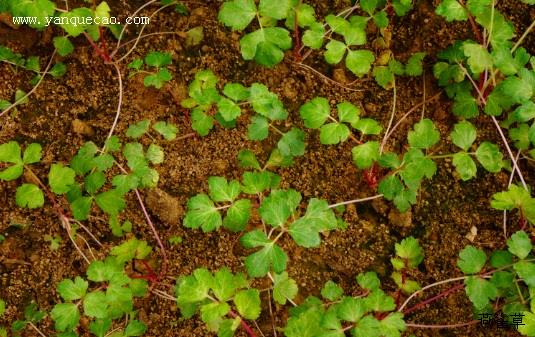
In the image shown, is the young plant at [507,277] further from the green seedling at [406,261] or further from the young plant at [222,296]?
the young plant at [222,296]

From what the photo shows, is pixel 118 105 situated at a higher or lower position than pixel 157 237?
higher

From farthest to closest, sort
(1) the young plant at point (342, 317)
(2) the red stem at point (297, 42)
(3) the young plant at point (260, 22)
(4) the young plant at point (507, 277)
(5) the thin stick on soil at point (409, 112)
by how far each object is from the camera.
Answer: (5) the thin stick on soil at point (409, 112) < (2) the red stem at point (297, 42) < (3) the young plant at point (260, 22) < (4) the young plant at point (507, 277) < (1) the young plant at point (342, 317)

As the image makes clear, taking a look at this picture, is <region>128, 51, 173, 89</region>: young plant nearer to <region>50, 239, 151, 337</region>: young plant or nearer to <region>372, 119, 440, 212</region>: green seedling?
<region>50, 239, 151, 337</region>: young plant

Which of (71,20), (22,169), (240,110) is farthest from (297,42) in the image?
(22,169)

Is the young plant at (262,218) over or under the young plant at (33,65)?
under

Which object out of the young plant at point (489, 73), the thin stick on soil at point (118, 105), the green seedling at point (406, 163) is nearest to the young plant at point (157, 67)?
the thin stick on soil at point (118, 105)

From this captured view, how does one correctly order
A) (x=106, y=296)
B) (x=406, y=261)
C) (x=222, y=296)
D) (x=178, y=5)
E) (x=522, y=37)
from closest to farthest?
(x=222, y=296) < (x=106, y=296) < (x=406, y=261) < (x=522, y=37) < (x=178, y=5)

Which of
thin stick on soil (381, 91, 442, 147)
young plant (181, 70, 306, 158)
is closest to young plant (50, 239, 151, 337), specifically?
young plant (181, 70, 306, 158)

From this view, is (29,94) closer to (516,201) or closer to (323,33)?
(323,33)
